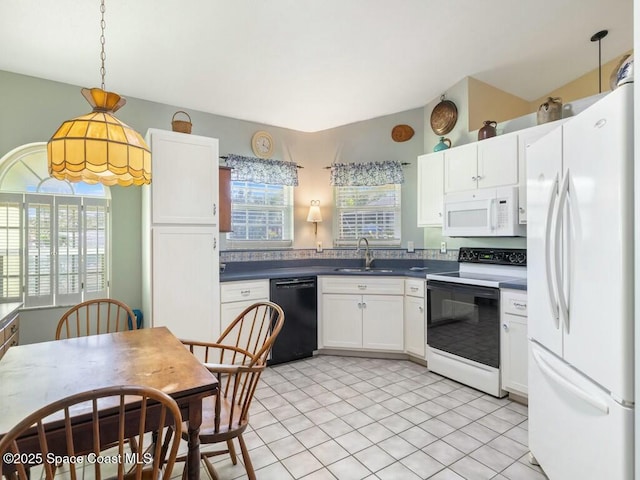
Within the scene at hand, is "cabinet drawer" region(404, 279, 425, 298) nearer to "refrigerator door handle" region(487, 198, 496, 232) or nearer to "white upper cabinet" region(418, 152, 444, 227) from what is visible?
"white upper cabinet" region(418, 152, 444, 227)

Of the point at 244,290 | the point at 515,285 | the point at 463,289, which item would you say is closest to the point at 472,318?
the point at 463,289

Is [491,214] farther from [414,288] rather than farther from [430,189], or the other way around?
[414,288]

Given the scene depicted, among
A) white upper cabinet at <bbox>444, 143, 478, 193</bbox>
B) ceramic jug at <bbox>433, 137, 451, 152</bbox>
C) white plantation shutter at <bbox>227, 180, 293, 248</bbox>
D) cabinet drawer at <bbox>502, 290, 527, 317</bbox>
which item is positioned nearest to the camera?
cabinet drawer at <bbox>502, 290, 527, 317</bbox>

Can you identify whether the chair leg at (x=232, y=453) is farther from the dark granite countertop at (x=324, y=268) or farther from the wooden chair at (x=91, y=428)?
the dark granite countertop at (x=324, y=268)

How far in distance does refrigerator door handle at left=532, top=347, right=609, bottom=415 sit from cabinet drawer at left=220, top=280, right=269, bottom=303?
2311mm

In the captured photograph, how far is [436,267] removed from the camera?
155 inches

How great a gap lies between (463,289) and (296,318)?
163cm

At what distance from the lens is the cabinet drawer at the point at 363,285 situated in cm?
361

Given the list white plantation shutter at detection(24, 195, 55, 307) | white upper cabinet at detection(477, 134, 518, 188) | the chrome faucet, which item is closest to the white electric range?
white upper cabinet at detection(477, 134, 518, 188)

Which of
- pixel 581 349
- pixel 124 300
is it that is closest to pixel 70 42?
pixel 124 300

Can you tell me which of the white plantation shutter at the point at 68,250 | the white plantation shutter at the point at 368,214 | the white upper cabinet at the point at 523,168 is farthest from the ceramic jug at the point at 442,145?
→ the white plantation shutter at the point at 68,250

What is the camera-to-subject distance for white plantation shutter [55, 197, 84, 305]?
3004 millimetres

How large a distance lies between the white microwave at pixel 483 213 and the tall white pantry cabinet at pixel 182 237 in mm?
2231

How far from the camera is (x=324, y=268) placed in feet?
13.9
